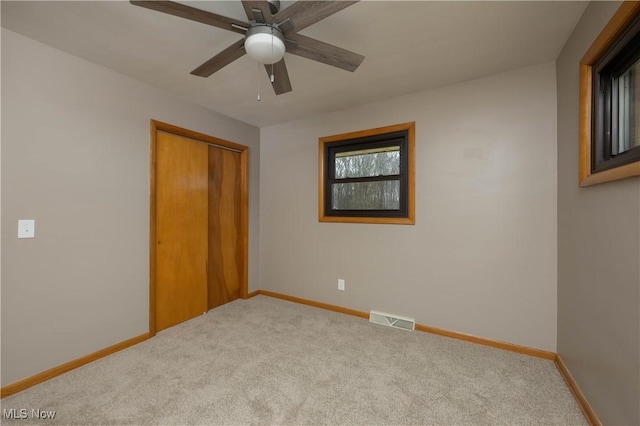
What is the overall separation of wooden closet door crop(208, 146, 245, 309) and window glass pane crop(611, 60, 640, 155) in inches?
136

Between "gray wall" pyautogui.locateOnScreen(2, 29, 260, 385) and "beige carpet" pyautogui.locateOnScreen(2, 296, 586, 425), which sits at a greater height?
"gray wall" pyautogui.locateOnScreen(2, 29, 260, 385)

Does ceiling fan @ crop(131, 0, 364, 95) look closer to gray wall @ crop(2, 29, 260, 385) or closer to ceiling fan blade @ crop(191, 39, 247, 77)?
ceiling fan blade @ crop(191, 39, 247, 77)

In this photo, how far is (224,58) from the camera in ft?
5.27

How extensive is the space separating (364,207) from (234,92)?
184cm

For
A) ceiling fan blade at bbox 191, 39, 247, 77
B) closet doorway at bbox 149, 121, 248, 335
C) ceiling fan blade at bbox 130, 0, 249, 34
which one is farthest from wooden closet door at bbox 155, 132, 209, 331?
ceiling fan blade at bbox 130, 0, 249, 34

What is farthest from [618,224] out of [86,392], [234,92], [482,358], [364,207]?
[86,392]

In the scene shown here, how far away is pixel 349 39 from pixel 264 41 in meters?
0.76

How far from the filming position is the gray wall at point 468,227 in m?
2.18

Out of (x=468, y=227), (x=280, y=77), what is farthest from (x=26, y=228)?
(x=468, y=227)

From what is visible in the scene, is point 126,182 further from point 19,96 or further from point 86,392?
point 86,392

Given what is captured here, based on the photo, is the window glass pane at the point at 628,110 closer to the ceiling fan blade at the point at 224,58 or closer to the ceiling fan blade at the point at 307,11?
the ceiling fan blade at the point at 307,11

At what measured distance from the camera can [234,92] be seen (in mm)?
2664

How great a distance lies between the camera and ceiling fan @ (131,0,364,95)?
121 centimetres

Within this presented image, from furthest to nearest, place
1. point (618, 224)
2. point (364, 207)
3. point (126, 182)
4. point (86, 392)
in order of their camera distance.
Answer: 1. point (364, 207)
2. point (126, 182)
3. point (86, 392)
4. point (618, 224)
